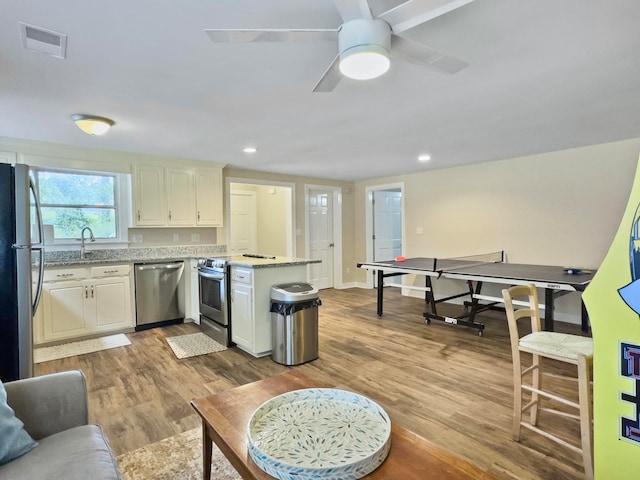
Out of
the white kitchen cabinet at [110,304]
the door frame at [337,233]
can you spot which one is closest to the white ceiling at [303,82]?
the white kitchen cabinet at [110,304]

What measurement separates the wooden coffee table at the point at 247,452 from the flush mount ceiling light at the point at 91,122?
2.62 meters

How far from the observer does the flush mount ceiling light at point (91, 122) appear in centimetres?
291

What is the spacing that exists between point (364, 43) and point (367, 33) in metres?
0.04

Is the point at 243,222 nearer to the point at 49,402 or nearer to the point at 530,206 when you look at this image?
the point at 530,206

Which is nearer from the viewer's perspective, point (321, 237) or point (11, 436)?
point (11, 436)

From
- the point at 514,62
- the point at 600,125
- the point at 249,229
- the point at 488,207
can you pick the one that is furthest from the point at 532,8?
the point at 249,229

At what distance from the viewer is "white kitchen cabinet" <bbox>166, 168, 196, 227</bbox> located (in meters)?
4.66

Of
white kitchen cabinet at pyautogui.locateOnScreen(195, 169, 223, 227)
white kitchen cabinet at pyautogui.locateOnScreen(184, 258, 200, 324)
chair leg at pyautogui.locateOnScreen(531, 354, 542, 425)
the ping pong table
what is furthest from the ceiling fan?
white kitchen cabinet at pyautogui.locateOnScreen(195, 169, 223, 227)

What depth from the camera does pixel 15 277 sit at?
2098mm

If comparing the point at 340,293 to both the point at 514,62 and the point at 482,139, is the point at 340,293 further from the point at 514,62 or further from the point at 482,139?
the point at 514,62

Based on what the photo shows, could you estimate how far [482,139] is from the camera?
3.84m

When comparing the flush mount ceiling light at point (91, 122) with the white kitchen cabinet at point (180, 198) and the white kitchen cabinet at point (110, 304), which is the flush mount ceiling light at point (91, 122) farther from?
the white kitchen cabinet at point (110, 304)

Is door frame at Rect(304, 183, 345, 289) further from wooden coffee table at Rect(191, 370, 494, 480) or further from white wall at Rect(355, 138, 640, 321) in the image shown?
wooden coffee table at Rect(191, 370, 494, 480)

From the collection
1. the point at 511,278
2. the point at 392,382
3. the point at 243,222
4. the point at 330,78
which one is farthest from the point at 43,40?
the point at 243,222
